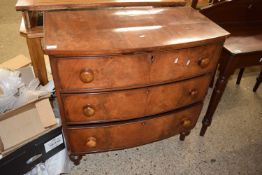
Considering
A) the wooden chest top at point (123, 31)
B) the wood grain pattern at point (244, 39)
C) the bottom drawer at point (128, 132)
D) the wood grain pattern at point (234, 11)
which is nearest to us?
the wooden chest top at point (123, 31)

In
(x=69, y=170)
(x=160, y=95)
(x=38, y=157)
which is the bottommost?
(x=69, y=170)

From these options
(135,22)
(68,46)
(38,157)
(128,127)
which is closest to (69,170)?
(38,157)

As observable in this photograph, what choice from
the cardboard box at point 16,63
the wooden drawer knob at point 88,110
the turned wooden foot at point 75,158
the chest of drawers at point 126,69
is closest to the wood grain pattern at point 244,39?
the chest of drawers at point 126,69

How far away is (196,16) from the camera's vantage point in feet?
4.20

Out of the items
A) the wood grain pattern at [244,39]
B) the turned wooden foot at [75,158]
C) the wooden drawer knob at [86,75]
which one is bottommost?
the turned wooden foot at [75,158]

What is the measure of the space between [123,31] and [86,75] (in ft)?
0.90

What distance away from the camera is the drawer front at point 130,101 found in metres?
1.09

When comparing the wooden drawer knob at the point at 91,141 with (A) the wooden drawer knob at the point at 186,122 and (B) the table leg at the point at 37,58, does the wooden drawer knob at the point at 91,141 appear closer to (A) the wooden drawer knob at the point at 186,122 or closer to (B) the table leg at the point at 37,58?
(A) the wooden drawer knob at the point at 186,122

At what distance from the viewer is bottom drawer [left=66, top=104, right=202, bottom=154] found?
1231 mm

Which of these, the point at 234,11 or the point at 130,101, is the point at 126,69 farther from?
the point at 234,11

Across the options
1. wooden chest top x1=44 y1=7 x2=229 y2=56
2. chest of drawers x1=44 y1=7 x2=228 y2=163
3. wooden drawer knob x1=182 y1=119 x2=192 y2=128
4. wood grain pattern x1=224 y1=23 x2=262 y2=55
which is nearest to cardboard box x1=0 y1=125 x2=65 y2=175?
chest of drawers x1=44 y1=7 x2=228 y2=163

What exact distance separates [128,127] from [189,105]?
41 cm

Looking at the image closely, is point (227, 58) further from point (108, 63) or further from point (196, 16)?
point (108, 63)

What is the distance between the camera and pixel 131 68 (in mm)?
1022
